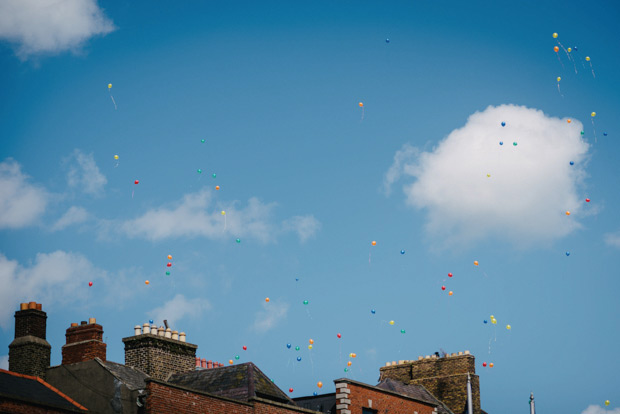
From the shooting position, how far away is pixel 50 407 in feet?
94.9

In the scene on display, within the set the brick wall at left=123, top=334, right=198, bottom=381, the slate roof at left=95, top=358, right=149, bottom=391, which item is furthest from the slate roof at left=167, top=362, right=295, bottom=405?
the slate roof at left=95, top=358, right=149, bottom=391

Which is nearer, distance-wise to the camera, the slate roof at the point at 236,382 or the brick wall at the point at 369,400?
the slate roof at the point at 236,382

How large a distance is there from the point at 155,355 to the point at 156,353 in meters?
0.12

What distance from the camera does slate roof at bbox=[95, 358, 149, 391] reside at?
3438 cm

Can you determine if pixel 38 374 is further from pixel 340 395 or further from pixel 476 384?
pixel 476 384

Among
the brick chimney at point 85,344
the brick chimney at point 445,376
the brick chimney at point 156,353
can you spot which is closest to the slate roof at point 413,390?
the brick chimney at point 445,376

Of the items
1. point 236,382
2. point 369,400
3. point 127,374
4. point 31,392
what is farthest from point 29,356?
point 369,400

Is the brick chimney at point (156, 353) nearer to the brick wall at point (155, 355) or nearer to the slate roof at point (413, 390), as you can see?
the brick wall at point (155, 355)

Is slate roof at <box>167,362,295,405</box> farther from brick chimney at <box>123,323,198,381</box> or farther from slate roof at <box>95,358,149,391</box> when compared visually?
slate roof at <box>95,358,149,391</box>

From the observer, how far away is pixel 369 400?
4031cm

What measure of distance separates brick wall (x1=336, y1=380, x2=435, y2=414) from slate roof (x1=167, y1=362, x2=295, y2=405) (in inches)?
101

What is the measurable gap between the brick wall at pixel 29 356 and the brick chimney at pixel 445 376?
20.4 meters

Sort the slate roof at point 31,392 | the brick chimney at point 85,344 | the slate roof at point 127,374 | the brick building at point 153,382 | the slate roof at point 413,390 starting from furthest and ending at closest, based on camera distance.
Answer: the slate roof at point 413,390
the brick chimney at point 85,344
the slate roof at point 127,374
the brick building at point 153,382
the slate roof at point 31,392

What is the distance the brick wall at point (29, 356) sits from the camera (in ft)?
118
